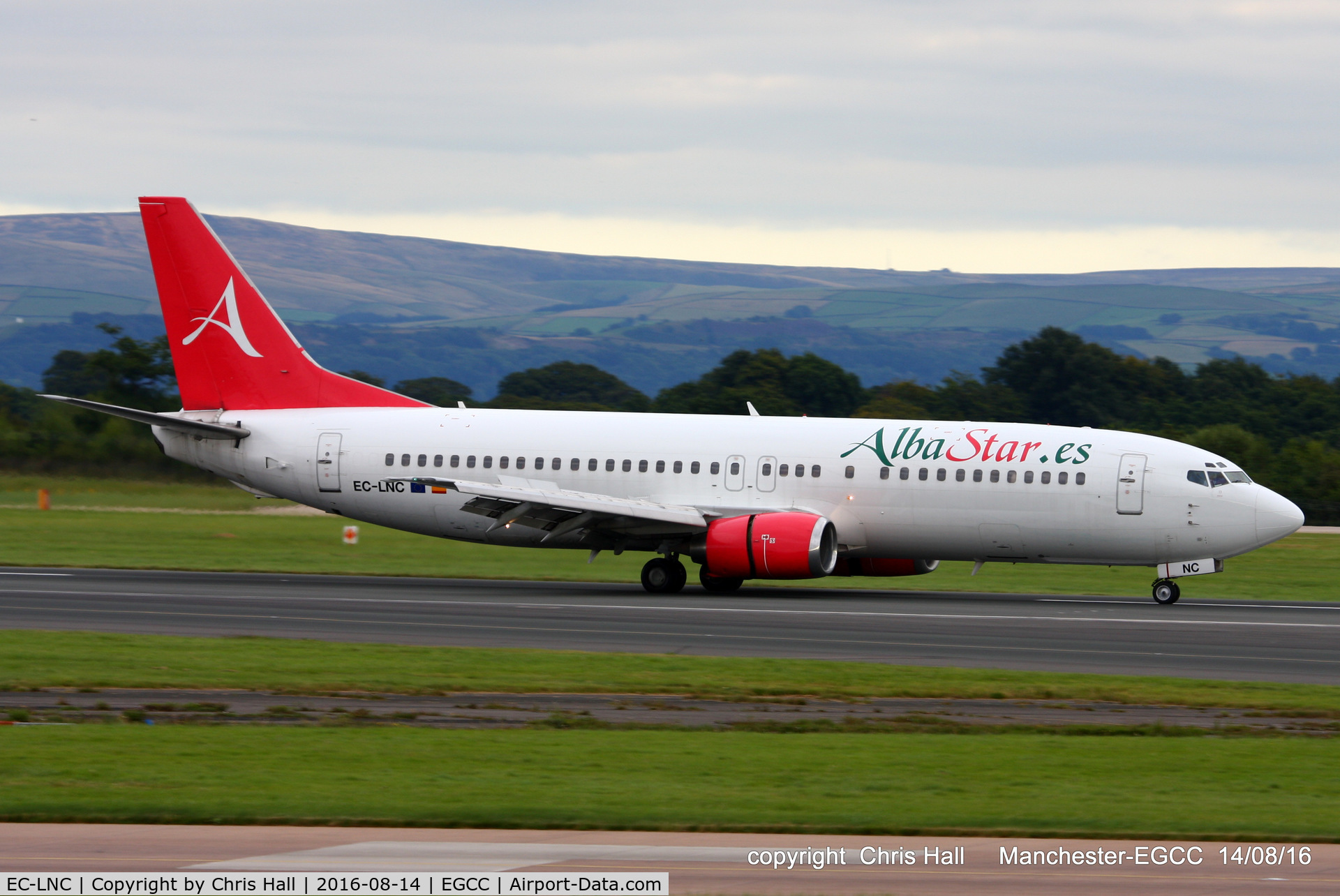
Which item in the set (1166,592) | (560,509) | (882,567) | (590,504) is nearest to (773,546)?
(590,504)

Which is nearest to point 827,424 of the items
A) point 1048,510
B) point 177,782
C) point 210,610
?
point 1048,510

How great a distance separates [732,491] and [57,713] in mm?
19857

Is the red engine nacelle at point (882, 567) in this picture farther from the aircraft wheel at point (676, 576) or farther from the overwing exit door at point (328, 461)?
the overwing exit door at point (328, 461)

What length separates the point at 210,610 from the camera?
1111 inches

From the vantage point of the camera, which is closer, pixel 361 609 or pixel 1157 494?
pixel 361 609

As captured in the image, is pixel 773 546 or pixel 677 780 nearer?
pixel 677 780

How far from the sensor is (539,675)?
68.6ft

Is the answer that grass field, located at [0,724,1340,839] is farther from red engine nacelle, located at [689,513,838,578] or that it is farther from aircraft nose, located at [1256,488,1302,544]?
aircraft nose, located at [1256,488,1302,544]

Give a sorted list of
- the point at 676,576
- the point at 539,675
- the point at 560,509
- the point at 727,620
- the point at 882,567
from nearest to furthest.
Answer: the point at 539,675 < the point at 727,620 < the point at 560,509 < the point at 676,576 < the point at 882,567

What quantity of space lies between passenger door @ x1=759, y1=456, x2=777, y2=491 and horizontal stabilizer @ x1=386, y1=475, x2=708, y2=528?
157cm

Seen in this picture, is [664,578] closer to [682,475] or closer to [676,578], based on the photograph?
[676,578]

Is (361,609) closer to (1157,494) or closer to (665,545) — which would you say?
(665,545)

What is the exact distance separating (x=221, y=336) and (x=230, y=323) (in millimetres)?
411
